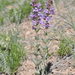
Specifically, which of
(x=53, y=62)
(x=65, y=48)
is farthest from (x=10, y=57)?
(x=65, y=48)

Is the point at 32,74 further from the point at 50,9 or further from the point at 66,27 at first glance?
the point at 66,27

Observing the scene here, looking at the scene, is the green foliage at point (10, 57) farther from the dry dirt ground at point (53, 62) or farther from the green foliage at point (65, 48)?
the green foliage at point (65, 48)

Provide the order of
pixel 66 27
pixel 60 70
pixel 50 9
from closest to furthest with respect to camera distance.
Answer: pixel 60 70, pixel 50 9, pixel 66 27

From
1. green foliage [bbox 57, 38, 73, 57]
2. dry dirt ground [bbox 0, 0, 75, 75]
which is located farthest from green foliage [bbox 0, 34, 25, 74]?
green foliage [bbox 57, 38, 73, 57]

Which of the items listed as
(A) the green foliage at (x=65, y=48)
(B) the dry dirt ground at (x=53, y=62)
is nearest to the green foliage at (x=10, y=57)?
(B) the dry dirt ground at (x=53, y=62)

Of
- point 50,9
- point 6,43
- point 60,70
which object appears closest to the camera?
point 60,70

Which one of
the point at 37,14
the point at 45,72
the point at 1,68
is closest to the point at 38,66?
the point at 45,72

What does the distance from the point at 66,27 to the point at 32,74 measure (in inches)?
49.0

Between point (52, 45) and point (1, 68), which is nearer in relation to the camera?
point (1, 68)

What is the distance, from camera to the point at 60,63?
2672 millimetres

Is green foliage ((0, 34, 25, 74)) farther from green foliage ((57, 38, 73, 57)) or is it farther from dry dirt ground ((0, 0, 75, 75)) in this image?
green foliage ((57, 38, 73, 57))

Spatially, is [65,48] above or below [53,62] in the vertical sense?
above

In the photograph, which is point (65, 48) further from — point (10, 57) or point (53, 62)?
point (10, 57)

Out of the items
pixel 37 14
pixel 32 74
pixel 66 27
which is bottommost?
pixel 32 74
